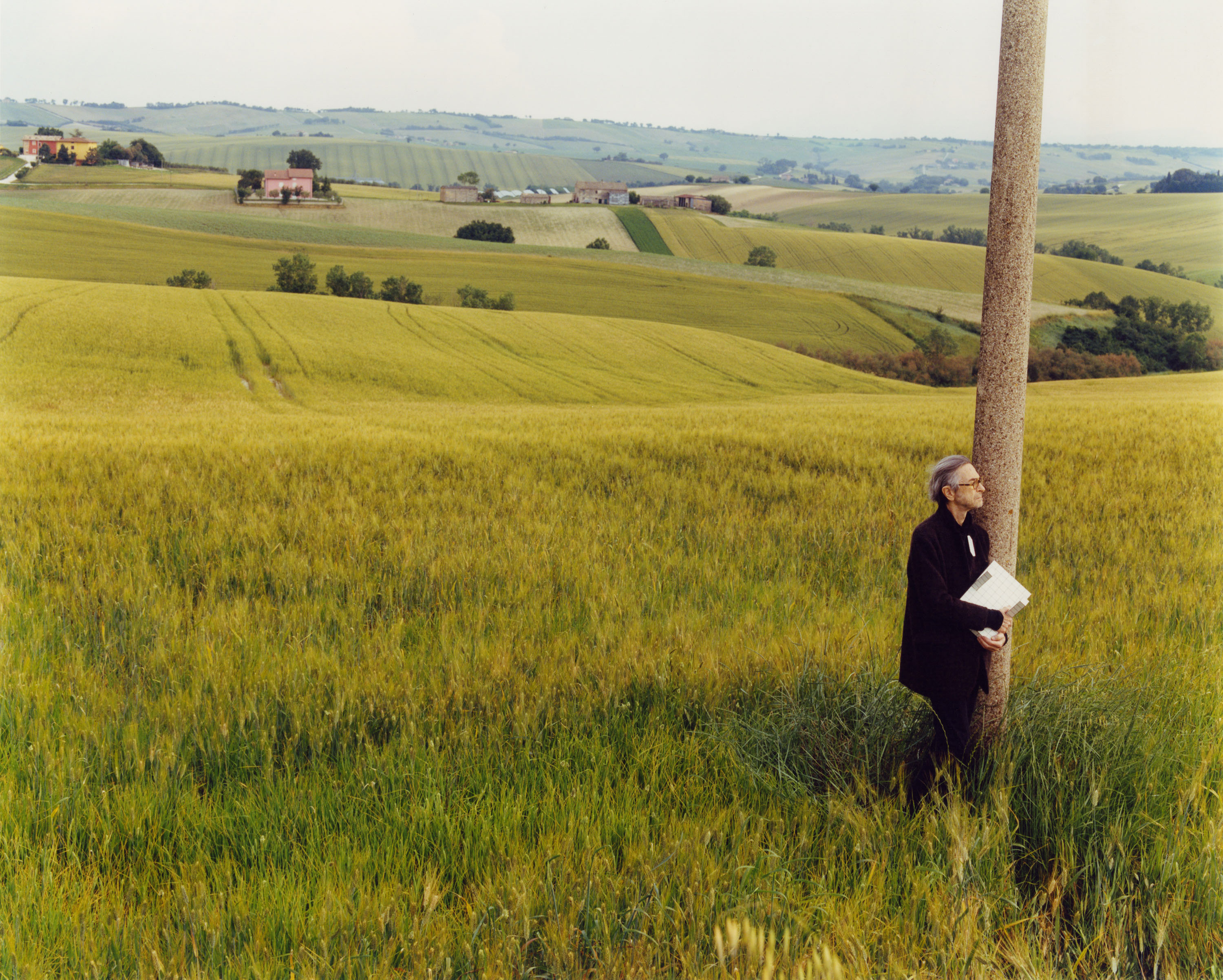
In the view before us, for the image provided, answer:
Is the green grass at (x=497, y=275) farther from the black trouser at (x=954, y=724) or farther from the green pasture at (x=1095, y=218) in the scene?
the black trouser at (x=954, y=724)

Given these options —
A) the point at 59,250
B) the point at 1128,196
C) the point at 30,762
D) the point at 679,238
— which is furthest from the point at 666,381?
the point at 1128,196

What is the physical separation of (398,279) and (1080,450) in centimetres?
6310

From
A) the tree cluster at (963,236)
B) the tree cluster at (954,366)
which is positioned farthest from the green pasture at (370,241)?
the tree cluster at (963,236)

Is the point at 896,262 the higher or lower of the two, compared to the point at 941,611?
higher

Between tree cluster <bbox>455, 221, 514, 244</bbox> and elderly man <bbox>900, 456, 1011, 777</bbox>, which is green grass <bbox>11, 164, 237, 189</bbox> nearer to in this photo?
tree cluster <bbox>455, 221, 514, 244</bbox>

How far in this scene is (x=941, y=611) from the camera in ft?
10.4

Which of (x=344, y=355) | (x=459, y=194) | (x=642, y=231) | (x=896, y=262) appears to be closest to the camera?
(x=344, y=355)

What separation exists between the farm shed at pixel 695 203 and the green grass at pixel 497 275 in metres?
66.5

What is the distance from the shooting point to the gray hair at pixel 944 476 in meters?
3.28

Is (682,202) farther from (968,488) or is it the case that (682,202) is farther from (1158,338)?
(968,488)

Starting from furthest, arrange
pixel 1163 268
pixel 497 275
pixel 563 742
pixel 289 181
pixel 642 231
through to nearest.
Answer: pixel 289 181
pixel 642 231
pixel 1163 268
pixel 497 275
pixel 563 742

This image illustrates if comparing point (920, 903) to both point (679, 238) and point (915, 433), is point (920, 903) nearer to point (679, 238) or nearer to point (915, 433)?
point (915, 433)

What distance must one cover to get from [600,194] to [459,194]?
30.7 metres

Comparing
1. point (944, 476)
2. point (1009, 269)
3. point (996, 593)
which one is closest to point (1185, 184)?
point (1009, 269)
